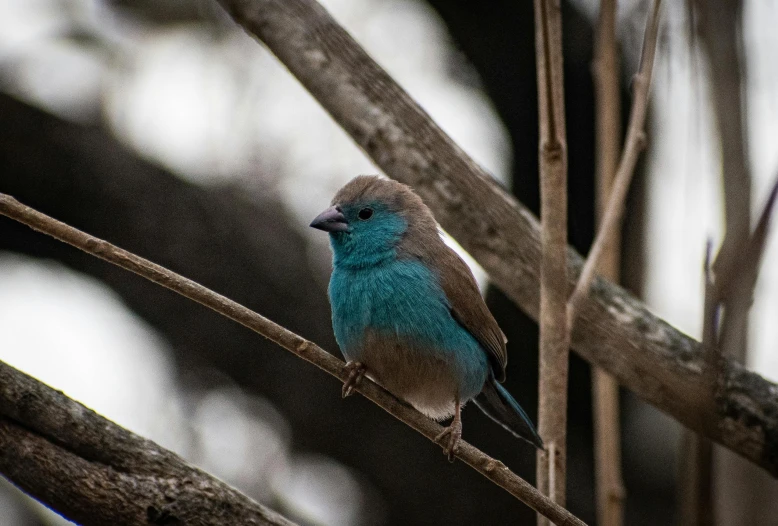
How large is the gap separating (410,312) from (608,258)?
0.89m

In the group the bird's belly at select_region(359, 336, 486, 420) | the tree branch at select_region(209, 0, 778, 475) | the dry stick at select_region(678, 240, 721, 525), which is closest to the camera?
the dry stick at select_region(678, 240, 721, 525)

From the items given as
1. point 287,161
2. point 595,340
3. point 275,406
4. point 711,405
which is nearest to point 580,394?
point 275,406

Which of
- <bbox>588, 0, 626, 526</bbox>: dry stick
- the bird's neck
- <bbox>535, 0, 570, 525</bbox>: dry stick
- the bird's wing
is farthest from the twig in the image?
the bird's neck

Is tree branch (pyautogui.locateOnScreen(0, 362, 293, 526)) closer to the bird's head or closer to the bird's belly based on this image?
the bird's belly

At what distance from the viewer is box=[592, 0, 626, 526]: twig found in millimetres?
2809

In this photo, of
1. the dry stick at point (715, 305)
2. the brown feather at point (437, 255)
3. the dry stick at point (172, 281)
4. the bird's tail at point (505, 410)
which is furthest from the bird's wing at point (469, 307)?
the dry stick at point (715, 305)

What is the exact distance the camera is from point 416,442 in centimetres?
578

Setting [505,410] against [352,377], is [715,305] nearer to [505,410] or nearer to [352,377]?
[352,377]

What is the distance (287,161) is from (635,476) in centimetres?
297

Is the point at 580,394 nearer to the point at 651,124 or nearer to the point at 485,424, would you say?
the point at 485,424

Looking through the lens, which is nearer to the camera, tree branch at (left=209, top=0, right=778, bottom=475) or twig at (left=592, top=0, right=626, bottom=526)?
twig at (left=592, top=0, right=626, bottom=526)

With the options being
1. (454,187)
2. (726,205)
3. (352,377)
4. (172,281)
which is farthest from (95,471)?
(726,205)

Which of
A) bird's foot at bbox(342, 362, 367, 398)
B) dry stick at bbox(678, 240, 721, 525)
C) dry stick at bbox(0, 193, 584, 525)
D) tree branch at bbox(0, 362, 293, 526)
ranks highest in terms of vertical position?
bird's foot at bbox(342, 362, 367, 398)

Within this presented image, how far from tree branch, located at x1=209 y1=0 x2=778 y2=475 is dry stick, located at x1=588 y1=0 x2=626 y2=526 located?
0.16 m
